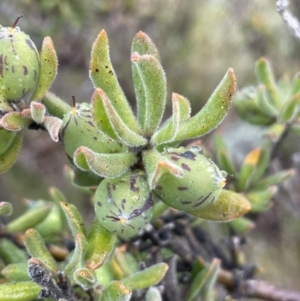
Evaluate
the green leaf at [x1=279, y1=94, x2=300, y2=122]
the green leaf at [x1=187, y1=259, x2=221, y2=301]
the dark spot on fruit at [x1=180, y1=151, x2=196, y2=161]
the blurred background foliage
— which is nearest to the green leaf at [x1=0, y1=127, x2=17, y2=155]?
the dark spot on fruit at [x1=180, y1=151, x2=196, y2=161]

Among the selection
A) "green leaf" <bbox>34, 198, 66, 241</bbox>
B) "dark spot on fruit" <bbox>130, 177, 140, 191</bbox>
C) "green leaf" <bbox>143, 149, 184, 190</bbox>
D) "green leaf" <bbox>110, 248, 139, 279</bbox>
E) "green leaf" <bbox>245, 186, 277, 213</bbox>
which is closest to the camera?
"green leaf" <bbox>143, 149, 184, 190</bbox>

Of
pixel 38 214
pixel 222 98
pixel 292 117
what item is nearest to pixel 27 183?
pixel 38 214

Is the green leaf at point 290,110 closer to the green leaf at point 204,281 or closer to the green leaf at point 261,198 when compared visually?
the green leaf at point 261,198

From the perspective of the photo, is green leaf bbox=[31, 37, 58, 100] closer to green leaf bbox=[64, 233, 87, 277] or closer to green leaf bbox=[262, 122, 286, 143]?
green leaf bbox=[64, 233, 87, 277]

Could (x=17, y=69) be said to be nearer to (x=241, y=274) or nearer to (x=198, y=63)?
(x=241, y=274)

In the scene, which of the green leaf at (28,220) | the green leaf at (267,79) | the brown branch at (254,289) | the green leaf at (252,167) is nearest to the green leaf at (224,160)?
the green leaf at (252,167)

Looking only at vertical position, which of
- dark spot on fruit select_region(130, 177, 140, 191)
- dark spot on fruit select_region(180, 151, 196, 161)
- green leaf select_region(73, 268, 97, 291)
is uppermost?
dark spot on fruit select_region(180, 151, 196, 161)
